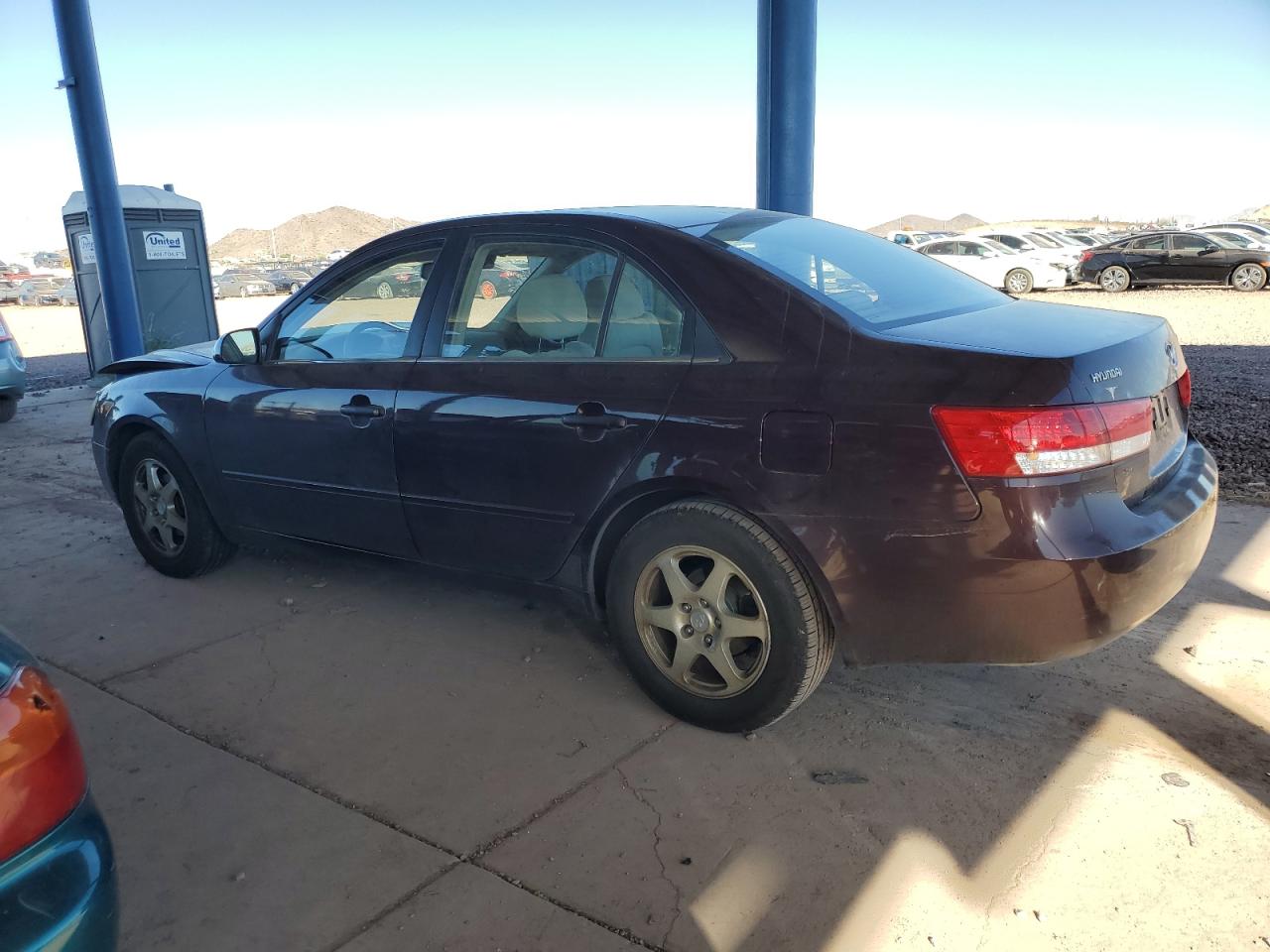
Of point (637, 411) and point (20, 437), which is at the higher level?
point (637, 411)

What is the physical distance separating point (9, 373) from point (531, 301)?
7966 millimetres

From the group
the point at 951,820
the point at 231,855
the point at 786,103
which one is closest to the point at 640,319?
the point at 951,820

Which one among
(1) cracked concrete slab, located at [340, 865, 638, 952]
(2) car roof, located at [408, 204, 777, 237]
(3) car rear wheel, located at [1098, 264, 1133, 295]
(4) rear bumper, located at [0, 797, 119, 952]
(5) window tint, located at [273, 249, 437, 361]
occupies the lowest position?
(3) car rear wheel, located at [1098, 264, 1133, 295]

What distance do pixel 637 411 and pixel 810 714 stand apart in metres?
1.19

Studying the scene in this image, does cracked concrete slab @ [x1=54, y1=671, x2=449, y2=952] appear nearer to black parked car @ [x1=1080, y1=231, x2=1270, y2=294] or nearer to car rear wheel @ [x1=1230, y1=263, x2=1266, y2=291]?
black parked car @ [x1=1080, y1=231, x2=1270, y2=294]

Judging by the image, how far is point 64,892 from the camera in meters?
1.61

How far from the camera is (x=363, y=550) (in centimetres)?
404

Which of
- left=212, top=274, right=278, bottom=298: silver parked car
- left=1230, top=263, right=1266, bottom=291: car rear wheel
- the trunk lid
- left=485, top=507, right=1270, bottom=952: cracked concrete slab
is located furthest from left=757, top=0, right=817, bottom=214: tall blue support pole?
A: left=212, top=274, right=278, bottom=298: silver parked car

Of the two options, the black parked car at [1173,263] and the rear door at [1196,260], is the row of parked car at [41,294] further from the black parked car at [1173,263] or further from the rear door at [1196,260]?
the rear door at [1196,260]

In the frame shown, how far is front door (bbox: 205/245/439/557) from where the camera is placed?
3812 mm

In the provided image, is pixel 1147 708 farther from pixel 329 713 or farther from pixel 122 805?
pixel 122 805

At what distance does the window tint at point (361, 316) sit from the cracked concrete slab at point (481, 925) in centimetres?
207

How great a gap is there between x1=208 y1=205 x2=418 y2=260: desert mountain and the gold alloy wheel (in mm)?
128539

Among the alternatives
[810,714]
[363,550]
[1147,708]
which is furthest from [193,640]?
[1147,708]
